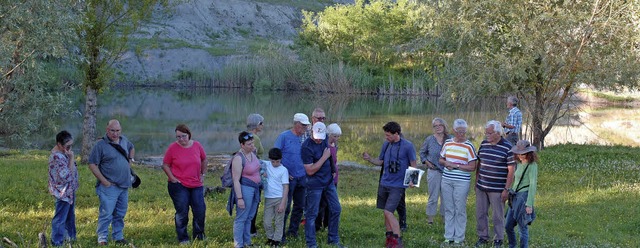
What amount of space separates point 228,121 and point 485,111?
1994 cm

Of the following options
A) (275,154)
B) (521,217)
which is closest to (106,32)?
(275,154)

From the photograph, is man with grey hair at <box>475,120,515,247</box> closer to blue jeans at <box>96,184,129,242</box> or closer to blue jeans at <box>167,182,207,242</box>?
blue jeans at <box>167,182,207,242</box>

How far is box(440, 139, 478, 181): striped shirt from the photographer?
9883 mm

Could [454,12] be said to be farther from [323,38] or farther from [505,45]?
[323,38]

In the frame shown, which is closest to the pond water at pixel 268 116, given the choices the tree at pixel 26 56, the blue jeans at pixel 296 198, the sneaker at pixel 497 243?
the tree at pixel 26 56

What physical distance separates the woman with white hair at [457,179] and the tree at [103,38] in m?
10.6

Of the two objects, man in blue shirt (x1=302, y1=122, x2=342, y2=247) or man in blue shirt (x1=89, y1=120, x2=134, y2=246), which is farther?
man in blue shirt (x1=302, y1=122, x2=342, y2=247)

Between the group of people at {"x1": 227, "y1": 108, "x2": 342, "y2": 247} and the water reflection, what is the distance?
15.5 meters

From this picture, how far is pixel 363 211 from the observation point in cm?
1259

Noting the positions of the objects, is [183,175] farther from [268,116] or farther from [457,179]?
[268,116]

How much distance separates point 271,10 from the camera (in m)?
136

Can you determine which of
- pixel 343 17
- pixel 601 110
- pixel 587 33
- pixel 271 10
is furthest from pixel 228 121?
pixel 271 10

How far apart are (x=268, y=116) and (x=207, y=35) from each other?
69.2 m

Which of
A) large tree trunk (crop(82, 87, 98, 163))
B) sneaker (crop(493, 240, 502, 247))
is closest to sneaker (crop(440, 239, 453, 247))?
sneaker (crop(493, 240, 502, 247))
